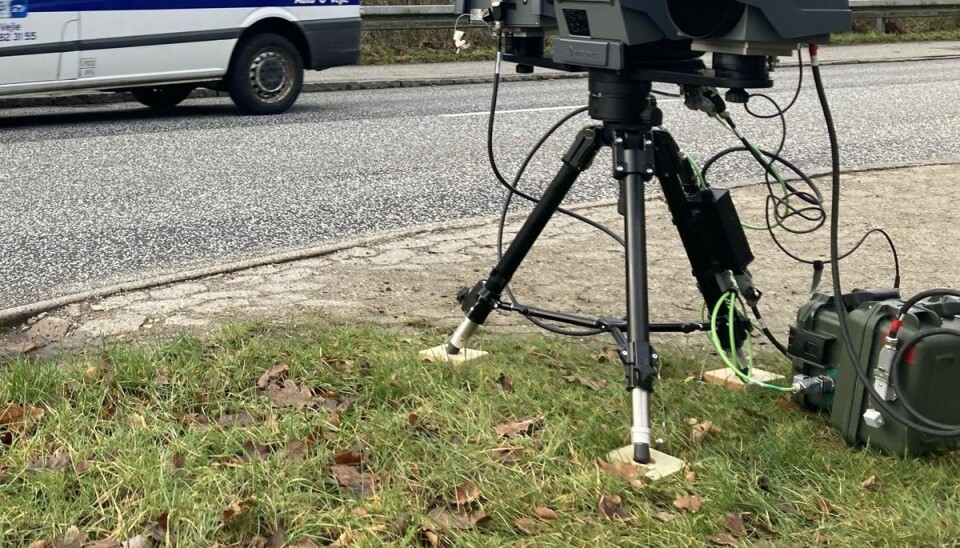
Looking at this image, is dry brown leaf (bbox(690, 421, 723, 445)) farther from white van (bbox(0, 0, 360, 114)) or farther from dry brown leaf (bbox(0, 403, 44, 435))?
white van (bbox(0, 0, 360, 114))

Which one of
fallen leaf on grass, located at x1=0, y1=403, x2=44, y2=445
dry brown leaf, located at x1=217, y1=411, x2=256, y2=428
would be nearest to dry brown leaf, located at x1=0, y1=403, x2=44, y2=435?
fallen leaf on grass, located at x1=0, y1=403, x2=44, y2=445

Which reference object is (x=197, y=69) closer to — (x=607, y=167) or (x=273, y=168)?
(x=273, y=168)

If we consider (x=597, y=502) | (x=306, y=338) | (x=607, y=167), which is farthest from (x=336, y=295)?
(x=607, y=167)

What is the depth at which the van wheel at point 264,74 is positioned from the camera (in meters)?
10.6

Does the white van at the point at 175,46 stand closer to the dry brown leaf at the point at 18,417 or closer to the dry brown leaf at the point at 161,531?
the dry brown leaf at the point at 18,417

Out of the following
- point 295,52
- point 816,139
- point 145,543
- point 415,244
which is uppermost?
point 295,52

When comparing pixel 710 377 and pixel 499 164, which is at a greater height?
pixel 499 164

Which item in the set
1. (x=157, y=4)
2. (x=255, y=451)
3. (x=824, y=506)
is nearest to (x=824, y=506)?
(x=824, y=506)

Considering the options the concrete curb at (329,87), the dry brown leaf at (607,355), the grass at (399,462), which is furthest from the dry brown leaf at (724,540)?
the concrete curb at (329,87)

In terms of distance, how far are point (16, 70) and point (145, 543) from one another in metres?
7.97

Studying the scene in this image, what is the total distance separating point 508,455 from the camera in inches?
110

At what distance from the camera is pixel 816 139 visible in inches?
372

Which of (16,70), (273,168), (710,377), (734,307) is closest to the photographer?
(734,307)

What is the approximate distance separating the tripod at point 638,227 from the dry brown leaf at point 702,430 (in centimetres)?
27
